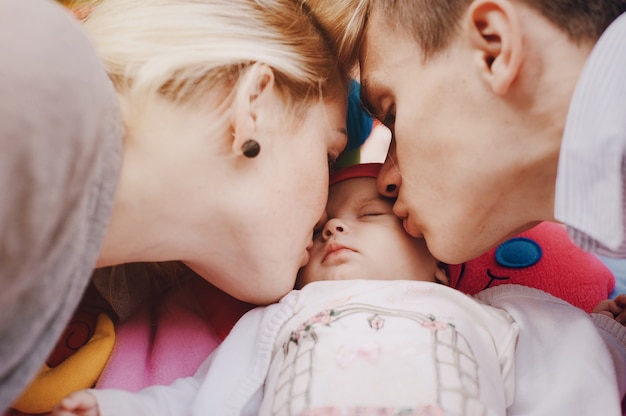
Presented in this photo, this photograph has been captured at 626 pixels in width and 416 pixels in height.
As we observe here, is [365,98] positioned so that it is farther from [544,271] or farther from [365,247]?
[544,271]

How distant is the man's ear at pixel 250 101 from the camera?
857 millimetres

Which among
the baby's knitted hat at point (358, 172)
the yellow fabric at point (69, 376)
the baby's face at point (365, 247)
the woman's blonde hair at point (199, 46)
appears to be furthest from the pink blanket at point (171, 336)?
the woman's blonde hair at point (199, 46)

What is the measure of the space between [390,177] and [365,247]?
0.13 metres

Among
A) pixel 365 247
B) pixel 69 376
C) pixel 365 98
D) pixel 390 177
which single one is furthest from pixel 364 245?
pixel 69 376

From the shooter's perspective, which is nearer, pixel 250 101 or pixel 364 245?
pixel 250 101

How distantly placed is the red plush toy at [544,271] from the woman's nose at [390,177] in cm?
22

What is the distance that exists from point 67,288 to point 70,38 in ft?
0.89

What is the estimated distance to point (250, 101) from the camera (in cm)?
89

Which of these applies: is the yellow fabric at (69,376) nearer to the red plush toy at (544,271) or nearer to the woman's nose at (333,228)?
the woman's nose at (333,228)

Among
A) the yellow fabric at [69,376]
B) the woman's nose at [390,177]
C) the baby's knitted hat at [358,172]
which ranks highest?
the woman's nose at [390,177]

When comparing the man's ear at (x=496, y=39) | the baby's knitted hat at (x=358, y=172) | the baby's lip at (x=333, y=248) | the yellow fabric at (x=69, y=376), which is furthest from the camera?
the baby's knitted hat at (x=358, y=172)

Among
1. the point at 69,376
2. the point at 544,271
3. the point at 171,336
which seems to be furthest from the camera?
the point at 544,271

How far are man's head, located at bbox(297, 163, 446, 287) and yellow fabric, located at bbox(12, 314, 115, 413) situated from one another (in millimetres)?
356

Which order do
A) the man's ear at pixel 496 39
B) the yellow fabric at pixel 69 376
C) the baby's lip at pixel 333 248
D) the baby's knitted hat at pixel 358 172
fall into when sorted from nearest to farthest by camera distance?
the man's ear at pixel 496 39 < the yellow fabric at pixel 69 376 < the baby's lip at pixel 333 248 < the baby's knitted hat at pixel 358 172
